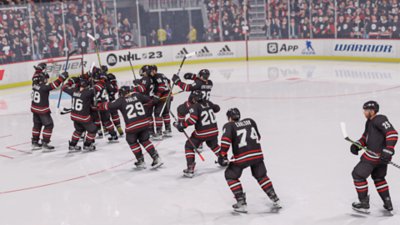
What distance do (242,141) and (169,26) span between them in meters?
16.8

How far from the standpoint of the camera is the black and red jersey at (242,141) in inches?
275

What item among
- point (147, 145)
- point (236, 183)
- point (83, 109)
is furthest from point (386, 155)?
point (83, 109)

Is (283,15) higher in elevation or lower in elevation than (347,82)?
higher

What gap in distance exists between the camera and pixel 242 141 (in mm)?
6988

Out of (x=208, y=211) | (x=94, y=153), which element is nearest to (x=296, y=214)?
(x=208, y=211)

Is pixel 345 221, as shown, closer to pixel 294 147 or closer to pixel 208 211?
pixel 208 211

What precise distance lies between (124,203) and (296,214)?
2326 millimetres

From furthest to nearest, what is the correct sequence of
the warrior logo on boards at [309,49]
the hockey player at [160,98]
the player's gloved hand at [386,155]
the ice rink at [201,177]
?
the warrior logo on boards at [309,49] < the hockey player at [160,98] < the ice rink at [201,177] < the player's gloved hand at [386,155]

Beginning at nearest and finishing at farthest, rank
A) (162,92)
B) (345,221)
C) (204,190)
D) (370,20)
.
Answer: (345,221) < (204,190) < (162,92) < (370,20)

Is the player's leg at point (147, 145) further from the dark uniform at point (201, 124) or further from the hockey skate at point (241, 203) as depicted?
the hockey skate at point (241, 203)

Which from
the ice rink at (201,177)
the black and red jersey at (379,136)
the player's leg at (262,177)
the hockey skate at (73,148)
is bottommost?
the ice rink at (201,177)

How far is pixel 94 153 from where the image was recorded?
1050 centimetres

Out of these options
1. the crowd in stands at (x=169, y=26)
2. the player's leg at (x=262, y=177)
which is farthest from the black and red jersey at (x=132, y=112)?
the crowd in stands at (x=169, y=26)

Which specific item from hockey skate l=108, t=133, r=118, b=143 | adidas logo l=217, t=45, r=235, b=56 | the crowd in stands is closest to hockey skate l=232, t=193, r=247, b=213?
hockey skate l=108, t=133, r=118, b=143
